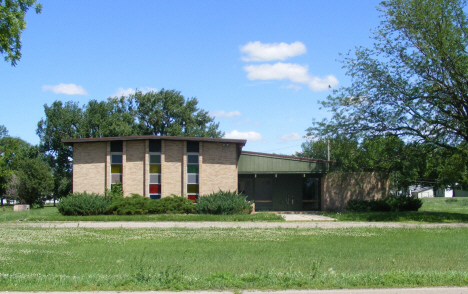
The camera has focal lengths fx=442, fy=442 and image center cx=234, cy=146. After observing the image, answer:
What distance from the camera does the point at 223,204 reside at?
2538 cm

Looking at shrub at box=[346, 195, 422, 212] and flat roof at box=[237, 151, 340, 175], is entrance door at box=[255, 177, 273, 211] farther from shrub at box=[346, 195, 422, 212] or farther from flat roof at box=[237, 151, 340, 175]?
shrub at box=[346, 195, 422, 212]

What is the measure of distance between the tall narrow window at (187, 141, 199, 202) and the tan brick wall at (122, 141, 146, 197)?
2.91 m

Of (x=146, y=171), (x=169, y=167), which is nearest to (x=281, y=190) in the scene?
(x=169, y=167)

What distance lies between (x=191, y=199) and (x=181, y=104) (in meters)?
33.9

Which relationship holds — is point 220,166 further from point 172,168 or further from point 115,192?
point 115,192

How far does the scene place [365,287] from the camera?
7.73m

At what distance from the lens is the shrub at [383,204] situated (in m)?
28.0

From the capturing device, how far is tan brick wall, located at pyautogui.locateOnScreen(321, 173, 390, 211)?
30.0 metres

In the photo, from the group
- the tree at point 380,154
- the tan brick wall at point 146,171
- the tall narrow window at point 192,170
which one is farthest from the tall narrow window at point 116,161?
the tree at point 380,154

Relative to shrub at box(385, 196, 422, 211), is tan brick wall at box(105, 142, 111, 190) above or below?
above

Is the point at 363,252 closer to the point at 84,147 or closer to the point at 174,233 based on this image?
the point at 174,233

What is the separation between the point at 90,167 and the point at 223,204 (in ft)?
31.3

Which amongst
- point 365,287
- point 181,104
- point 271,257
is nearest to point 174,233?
point 271,257

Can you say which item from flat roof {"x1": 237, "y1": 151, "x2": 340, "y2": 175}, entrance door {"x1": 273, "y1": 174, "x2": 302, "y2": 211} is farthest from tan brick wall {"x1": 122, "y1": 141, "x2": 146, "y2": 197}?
entrance door {"x1": 273, "y1": 174, "x2": 302, "y2": 211}
